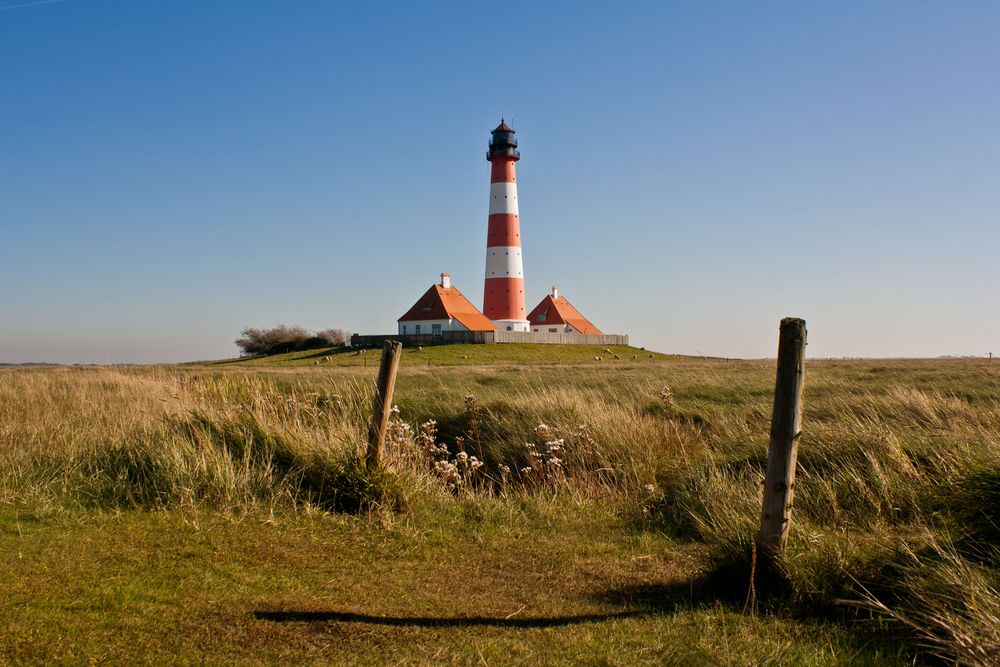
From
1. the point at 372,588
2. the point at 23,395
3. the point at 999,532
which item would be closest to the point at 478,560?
the point at 372,588

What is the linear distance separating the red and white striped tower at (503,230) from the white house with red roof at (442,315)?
2.16m

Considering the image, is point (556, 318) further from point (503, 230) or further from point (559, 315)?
point (503, 230)

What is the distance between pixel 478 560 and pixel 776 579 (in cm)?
248

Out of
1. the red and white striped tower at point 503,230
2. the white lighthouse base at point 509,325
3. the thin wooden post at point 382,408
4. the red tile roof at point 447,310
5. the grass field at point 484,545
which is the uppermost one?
the red and white striped tower at point 503,230

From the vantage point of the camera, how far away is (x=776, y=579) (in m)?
5.69

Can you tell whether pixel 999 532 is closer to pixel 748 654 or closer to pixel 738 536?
pixel 738 536

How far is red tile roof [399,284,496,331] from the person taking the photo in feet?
191

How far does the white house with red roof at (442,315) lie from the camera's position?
190ft

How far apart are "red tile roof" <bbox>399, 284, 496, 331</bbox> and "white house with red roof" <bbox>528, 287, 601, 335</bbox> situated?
6.24 meters

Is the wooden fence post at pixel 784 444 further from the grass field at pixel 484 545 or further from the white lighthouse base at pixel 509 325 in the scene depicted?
the white lighthouse base at pixel 509 325

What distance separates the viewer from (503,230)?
5456 cm

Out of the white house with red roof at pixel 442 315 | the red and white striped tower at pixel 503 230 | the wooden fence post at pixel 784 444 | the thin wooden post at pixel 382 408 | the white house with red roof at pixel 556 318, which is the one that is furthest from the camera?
the white house with red roof at pixel 556 318

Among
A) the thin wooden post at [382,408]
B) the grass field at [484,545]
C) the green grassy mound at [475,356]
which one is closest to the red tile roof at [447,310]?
the green grassy mound at [475,356]

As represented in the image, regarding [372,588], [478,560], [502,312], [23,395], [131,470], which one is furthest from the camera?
[502,312]
